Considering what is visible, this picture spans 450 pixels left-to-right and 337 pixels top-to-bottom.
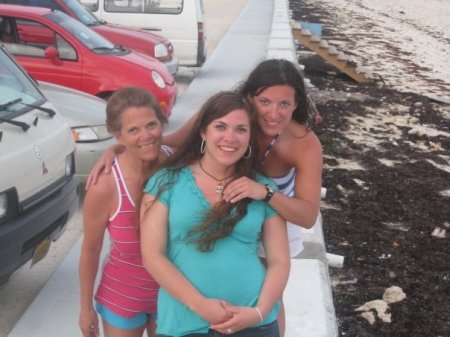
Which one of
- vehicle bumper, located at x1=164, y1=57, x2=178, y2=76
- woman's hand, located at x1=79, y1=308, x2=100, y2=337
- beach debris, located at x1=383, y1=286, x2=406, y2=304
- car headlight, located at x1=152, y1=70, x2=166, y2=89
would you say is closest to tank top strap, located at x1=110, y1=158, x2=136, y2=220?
woman's hand, located at x1=79, y1=308, x2=100, y2=337

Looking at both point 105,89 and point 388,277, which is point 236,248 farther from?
point 105,89

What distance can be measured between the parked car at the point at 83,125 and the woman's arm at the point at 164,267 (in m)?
3.60

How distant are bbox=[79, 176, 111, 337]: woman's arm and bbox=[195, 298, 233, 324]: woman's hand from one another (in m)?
0.59

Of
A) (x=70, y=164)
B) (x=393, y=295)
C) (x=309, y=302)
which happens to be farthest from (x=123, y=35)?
(x=309, y=302)

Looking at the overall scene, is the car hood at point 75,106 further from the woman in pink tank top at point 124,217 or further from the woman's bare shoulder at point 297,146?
the woman's bare shoulder at point 297,146

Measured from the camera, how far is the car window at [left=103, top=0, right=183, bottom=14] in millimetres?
13008

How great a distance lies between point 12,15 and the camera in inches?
327

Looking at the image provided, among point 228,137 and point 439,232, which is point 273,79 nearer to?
point 228,137

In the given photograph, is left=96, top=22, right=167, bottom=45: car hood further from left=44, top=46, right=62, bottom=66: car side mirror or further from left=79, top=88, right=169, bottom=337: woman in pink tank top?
left=79, top=88, right=169, bottom=337: woman in pink tank top

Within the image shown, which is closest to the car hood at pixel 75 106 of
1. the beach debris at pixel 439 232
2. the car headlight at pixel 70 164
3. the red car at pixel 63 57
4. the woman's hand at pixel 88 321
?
the car headlight at pixel 70 164

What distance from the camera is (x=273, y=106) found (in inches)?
101

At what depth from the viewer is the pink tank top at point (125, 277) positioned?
2.60 m

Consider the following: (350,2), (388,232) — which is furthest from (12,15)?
(350,2)

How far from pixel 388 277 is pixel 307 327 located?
2.01 metres
